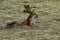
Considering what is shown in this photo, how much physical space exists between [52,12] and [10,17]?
1.54 meters

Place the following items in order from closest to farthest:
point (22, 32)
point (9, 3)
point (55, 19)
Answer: point (22, 32), point (55, 19), point (9, 3)

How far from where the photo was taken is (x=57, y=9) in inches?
419

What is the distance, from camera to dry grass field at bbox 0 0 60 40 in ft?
24.3

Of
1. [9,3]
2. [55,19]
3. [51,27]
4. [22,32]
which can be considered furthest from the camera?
[9,3]

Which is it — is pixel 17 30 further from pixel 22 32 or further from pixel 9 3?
pixel 9 3

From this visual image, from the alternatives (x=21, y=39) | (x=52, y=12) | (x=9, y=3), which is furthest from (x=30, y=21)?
(x=9, y=3)

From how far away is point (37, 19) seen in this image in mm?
9141

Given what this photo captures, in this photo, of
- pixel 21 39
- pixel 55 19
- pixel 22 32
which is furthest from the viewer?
pixel 55 19

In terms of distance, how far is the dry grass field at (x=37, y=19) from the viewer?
7.41 m

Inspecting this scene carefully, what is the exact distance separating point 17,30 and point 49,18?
1770 millimetres

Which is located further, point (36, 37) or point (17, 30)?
point (17, 30)

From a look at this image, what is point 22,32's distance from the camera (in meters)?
7.62

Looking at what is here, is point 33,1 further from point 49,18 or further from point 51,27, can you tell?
point 51,27

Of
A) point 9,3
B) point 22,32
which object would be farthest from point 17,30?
point 9,3
